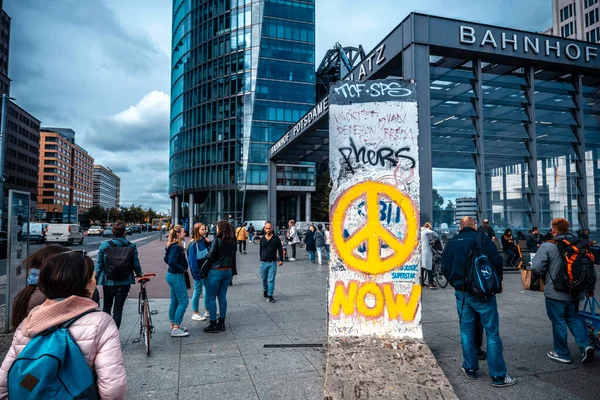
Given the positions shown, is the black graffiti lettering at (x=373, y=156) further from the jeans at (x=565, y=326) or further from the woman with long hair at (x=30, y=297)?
the woman with long hair at (x=30, y=297)

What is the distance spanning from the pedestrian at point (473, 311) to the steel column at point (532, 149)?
523 inches

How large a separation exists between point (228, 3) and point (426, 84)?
160 ft

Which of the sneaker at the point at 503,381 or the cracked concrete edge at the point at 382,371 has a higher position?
the cracked concrete edge at the point at 382,371

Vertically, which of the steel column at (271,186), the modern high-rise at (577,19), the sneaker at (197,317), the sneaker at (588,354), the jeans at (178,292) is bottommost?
the sneaker at (197,317)

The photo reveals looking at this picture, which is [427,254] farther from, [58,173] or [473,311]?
[58,173]

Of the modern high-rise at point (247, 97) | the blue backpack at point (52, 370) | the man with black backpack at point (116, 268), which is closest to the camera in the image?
the blue backpack at point (52, 370)

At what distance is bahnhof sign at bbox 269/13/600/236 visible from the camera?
13.1 meters

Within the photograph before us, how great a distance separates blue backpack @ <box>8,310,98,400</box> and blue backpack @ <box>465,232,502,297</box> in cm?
364

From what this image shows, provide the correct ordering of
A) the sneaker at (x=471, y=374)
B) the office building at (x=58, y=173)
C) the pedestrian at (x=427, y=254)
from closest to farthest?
the sneaker at (x=471, y=374), the pedestrian at (x=427, y=254), the office building at (x=58, y=173)

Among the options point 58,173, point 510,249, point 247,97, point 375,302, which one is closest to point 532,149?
point 510,249

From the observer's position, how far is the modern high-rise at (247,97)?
2014 inches

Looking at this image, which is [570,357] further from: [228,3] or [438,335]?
[228,3]

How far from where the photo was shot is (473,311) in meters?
4.22

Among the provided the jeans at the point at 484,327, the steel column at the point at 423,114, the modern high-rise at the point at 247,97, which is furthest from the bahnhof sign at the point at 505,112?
the modern high-rise at the point at 247,97
